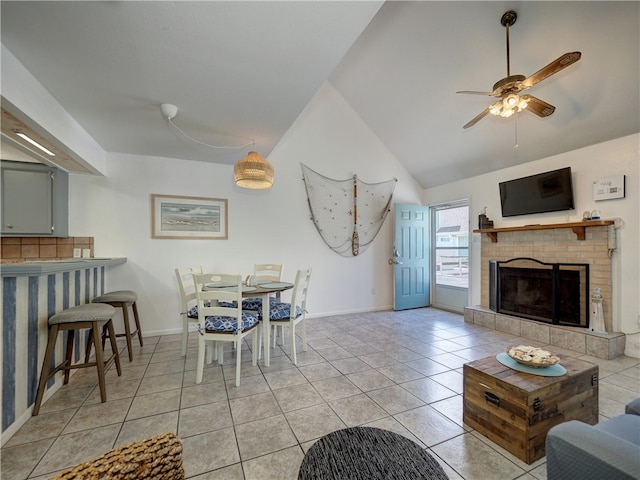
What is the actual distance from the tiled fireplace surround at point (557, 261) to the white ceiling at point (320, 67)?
1.17m

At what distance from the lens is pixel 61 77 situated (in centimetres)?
209

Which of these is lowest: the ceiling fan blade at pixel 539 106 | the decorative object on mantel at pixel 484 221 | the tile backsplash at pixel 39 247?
the tile backsplash at pixel 39 247

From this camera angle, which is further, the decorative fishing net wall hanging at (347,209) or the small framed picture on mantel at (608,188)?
the decorative fishing net wall hanging at (347,209)

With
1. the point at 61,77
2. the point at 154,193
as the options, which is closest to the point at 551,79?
the point at 61,77

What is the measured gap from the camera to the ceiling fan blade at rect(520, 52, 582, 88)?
1.86 meters

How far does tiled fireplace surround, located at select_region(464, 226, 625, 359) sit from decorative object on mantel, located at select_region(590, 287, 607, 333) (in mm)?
54

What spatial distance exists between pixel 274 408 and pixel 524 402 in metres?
1.62

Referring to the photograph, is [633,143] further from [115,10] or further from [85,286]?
[85,286]

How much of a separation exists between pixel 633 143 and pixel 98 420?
566 cm

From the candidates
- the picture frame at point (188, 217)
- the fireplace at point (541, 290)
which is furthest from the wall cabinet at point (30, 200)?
the fireplace at point (541, 290)

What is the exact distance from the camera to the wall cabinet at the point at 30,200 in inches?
117

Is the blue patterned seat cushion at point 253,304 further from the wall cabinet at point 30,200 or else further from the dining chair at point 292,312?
the wall cabinet at point 30,200

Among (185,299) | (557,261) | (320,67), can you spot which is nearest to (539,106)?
(320,67)

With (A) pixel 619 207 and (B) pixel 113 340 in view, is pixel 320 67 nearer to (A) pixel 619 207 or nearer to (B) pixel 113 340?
(B) pixel 113 340
